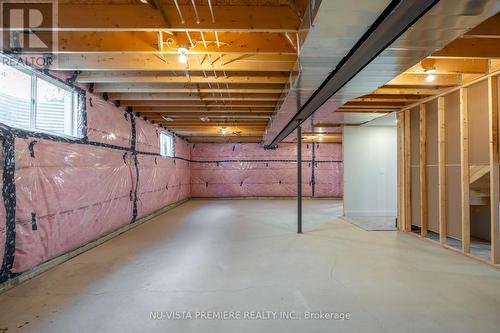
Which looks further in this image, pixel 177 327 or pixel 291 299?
pixel 291 299

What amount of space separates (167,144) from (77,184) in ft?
14.0

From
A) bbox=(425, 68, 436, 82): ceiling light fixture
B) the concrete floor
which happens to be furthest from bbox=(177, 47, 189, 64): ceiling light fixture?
bbox=(425, 68, 436, 82): ceiling light fixture

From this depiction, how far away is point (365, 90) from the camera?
293 cm

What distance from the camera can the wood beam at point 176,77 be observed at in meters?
3.33

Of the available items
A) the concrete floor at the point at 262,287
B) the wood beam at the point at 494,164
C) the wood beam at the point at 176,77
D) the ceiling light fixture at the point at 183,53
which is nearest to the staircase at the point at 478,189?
the wood beam at the point at 494,164

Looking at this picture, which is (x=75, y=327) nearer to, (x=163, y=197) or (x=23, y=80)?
(x=23, y=80)

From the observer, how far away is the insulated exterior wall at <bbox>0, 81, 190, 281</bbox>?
2.59 metres

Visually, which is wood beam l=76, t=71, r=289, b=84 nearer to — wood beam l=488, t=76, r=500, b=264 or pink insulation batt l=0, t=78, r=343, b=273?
pink insulation batt l=0, t=78, r=343, b=273

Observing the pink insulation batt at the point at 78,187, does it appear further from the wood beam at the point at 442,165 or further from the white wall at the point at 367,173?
the wood beam at the point at 442,165

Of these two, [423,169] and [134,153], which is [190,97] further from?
[423,169]

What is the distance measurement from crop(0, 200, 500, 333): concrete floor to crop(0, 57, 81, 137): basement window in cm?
154

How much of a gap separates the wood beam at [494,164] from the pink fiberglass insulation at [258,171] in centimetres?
718

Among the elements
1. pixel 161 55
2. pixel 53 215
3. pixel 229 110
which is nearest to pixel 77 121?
pixel 53 215

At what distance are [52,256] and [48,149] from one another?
3.81ft
